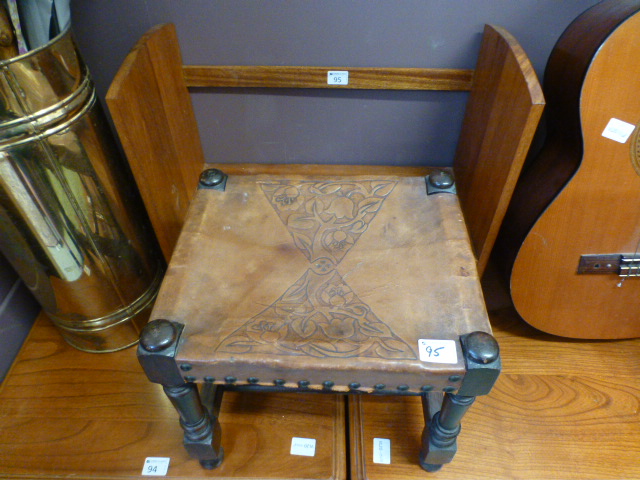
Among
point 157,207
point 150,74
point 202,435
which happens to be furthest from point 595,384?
point 150,74

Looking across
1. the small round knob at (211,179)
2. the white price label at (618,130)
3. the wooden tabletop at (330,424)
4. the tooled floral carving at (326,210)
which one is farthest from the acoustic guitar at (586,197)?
the small round knob at (211,179)

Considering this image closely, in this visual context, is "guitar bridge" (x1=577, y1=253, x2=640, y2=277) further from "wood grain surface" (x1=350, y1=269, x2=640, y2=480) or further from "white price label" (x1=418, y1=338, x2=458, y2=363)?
"white price label" (x1=418, y1=338, x2=458, y2=363)

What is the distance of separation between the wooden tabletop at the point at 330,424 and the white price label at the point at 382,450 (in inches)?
0.4

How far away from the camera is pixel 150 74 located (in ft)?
3.19

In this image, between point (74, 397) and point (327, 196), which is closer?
point (327, 196)

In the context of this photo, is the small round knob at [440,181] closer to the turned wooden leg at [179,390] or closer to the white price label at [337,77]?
the white price label at [337,77]

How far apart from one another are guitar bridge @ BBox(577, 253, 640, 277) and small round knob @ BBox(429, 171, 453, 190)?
1.17 ft

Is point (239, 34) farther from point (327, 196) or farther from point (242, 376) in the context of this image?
point (242, 376)

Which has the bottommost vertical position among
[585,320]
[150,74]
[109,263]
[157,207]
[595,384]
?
[595,384]

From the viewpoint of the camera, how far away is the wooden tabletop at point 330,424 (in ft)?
3.32

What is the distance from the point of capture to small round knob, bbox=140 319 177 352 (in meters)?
0.71

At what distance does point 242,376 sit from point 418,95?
799mm

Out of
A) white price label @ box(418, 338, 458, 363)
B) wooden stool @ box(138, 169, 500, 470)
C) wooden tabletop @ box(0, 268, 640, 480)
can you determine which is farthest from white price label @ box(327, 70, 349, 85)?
wooden tabletop @ box(0, 268, 640, 480)

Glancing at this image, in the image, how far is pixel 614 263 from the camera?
104 cm
